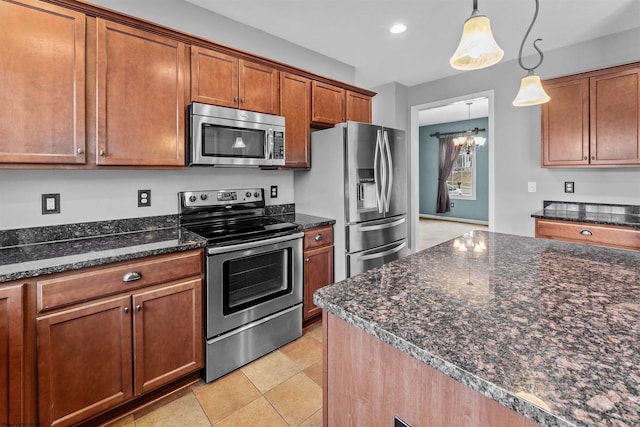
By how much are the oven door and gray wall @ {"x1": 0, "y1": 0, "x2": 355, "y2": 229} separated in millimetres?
738

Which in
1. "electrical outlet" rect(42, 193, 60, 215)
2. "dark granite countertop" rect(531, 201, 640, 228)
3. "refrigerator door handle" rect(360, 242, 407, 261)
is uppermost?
"electrical outlet" rect(42, 193, 60, 215)

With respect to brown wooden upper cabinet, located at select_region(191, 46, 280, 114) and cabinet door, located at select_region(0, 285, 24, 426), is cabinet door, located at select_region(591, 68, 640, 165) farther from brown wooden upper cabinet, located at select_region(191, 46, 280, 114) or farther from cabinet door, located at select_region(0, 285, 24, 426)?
cabinet door, located at select_region(0, 285, 24, 426)

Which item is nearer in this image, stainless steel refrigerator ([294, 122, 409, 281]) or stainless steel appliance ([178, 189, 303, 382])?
stainless steel appliance ([178, 189, 303, 382])

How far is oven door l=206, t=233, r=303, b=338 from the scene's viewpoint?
197 cm

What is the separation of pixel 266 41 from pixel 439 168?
664cm

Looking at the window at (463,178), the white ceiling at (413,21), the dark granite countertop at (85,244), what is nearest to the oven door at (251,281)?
the dark granite countertop at (85,244)

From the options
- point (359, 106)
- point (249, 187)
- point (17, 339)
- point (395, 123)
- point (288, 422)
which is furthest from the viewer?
point (395, 123)

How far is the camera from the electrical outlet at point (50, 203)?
189 centimetres

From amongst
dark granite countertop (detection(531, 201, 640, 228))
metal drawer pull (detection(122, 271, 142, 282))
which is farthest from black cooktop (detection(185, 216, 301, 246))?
dark granite countertop (detection(531, 201, 640, 228))

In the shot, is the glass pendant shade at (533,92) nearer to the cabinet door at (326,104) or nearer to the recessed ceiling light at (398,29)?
the recessed ceiling light at (398,29)

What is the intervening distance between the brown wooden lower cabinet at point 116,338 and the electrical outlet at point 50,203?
0.71 metres

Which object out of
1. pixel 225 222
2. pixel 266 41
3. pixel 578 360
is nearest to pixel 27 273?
pixel 225 222

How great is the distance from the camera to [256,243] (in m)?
2.14

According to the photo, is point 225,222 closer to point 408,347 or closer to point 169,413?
point 169,413
